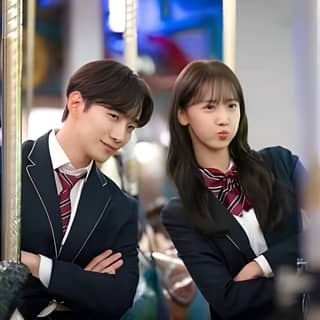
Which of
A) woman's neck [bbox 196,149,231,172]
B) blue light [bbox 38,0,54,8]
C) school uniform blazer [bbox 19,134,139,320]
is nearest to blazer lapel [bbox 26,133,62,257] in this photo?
school uniform blazer [bbox 19,134,139,320]

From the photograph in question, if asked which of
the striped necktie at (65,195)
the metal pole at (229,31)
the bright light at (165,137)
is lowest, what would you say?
the striped necktie at (65,195)

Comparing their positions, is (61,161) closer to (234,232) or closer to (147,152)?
(234,232)

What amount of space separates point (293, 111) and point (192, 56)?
20.4 inches

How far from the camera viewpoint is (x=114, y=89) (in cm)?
88

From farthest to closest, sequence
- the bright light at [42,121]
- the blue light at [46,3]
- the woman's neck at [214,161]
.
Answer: the blue light at [46,3] < the bright light at [42,121] < the woman's neck at [214,161]

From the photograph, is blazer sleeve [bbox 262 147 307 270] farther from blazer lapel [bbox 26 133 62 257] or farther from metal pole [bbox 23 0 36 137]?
metal pole [bbox 23 0 36 137]

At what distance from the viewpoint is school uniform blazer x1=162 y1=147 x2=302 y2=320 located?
2.65 ft

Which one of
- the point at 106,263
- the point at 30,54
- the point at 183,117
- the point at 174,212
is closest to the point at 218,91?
the point at 183,117

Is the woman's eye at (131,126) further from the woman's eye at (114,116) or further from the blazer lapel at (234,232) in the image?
the blazer lapel at (234,232)

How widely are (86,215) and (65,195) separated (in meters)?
0.04

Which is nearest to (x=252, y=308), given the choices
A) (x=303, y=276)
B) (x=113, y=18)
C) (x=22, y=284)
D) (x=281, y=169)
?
(x=303, y=276)

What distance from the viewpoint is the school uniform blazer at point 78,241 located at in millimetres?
841

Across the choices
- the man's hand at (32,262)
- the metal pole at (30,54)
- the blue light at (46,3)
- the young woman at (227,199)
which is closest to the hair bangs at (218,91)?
the young woman at (227,199)

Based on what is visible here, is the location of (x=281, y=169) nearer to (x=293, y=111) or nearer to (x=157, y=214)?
(x=293, y=111)
